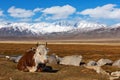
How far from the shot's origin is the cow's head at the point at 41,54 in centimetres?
1920

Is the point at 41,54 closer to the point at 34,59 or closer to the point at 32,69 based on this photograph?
the point at 34,59

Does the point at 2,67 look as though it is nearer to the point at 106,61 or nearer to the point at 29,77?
the point at 29,77

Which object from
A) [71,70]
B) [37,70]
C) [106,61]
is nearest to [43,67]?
[37,70]

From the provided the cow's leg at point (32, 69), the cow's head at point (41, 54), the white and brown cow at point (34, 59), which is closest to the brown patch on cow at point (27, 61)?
the white and brown cow at point (34, 59)

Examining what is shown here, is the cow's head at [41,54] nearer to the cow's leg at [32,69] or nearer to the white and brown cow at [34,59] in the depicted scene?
the white and brown cow at [34,59]

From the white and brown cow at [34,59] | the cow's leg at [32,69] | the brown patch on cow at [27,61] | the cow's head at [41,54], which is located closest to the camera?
the cow's head at [41,54]

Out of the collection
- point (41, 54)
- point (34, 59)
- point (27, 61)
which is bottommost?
point (27, 61)

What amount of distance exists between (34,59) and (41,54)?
107cm

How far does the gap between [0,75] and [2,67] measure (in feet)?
7.01

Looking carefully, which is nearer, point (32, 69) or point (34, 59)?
point (34, 59)

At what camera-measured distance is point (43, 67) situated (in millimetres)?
21516

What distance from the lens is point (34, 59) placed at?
2023 cm

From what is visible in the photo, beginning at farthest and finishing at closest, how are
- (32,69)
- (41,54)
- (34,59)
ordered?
(32,69), (34,59), (41,54)

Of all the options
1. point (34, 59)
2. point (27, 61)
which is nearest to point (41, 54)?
point (34, 59)
